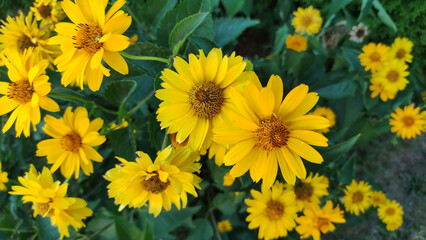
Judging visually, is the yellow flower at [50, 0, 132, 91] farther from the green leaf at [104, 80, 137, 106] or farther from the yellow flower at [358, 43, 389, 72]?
the yellow flower at [358, 43, 389, 72]

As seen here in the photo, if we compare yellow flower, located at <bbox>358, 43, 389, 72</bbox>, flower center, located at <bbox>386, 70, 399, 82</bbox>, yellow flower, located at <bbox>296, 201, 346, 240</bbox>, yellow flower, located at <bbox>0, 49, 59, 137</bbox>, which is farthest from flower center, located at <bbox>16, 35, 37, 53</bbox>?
flower center, located at <bbox>386, 70, 399, 82</bbox>

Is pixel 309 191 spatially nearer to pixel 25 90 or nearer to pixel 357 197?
pixel 357 197

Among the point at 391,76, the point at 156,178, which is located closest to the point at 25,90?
the point at 156,178

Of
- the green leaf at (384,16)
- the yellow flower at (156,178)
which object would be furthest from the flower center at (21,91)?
the green leaf at (384,16)

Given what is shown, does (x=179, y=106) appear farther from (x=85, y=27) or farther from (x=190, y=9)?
(x=190, y=9)

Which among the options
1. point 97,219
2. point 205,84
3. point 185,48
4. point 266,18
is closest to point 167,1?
point 185,48
